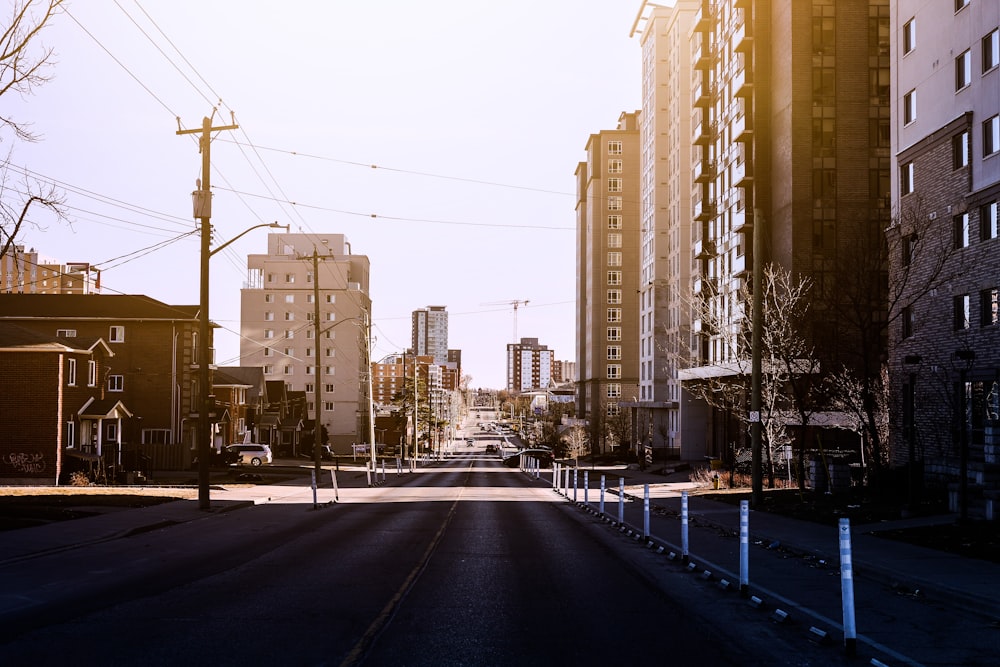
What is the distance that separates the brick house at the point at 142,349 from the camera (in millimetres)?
57062

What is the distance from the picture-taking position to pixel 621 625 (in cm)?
1030

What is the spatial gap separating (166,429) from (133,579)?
4877cm

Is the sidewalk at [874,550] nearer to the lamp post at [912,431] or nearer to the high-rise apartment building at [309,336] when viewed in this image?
the lamp post at [912,431]

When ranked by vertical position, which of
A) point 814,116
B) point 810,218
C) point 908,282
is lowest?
point 908,282

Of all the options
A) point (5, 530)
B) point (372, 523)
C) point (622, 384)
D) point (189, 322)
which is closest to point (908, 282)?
point (372, 523)

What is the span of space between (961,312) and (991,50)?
8.25 meters

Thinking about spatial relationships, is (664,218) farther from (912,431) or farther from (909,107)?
(912,431)

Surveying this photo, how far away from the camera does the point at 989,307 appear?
30000mm

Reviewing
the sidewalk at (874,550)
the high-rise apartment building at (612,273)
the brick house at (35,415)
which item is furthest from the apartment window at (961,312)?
the high-rise apartment building at (612,273)

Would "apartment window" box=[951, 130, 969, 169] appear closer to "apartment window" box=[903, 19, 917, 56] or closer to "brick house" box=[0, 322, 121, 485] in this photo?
"apartment window" box=[903, 19, 917, 56]

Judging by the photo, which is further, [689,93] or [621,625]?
[689,93]

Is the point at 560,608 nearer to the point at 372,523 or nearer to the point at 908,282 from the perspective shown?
the point at 372,523

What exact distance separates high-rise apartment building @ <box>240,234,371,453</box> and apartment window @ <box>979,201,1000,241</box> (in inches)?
3447

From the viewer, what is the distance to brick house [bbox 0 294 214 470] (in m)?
57.1
